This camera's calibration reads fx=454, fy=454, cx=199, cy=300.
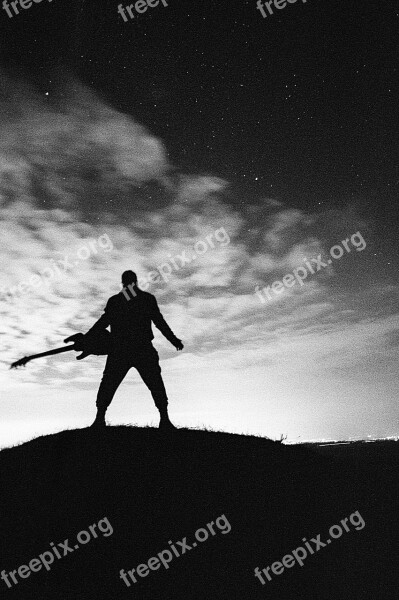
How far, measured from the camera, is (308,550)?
27.7 ft

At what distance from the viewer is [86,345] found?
32.1ft

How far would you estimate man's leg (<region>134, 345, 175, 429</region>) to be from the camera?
31.1ft

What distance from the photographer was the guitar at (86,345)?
385 inches

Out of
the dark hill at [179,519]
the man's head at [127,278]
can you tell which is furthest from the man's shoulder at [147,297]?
the dark hill at [179,519]

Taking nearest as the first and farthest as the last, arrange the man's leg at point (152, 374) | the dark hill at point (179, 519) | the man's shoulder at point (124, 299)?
1. the dark hill at point (179, 519)
2. the man's leg at point (152, 374)
3. the man's shoulder at point (124, 299)

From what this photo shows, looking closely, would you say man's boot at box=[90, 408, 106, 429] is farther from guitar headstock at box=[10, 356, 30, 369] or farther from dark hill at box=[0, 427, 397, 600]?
guitar headstock at box=[10, 356, 30, 369]

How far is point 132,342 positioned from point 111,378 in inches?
34.4

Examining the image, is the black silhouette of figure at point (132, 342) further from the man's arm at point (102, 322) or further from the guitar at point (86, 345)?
the guitar at point (86, 345)

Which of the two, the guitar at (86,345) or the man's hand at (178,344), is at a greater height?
the guitar at (86,345)

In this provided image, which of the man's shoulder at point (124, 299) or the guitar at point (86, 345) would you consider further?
the man's shoulder at point (124, 299)

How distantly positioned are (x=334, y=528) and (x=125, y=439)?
4.74 m

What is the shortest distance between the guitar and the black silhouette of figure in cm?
17

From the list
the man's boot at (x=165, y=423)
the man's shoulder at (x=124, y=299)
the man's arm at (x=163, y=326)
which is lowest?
the man's boot at (x=165, y=423)

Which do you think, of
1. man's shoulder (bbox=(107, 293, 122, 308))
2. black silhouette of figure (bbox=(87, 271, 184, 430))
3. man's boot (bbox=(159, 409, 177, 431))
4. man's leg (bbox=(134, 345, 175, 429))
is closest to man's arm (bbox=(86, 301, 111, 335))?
black silhouette of figure (bbox=(87, 271, 184, 430))
